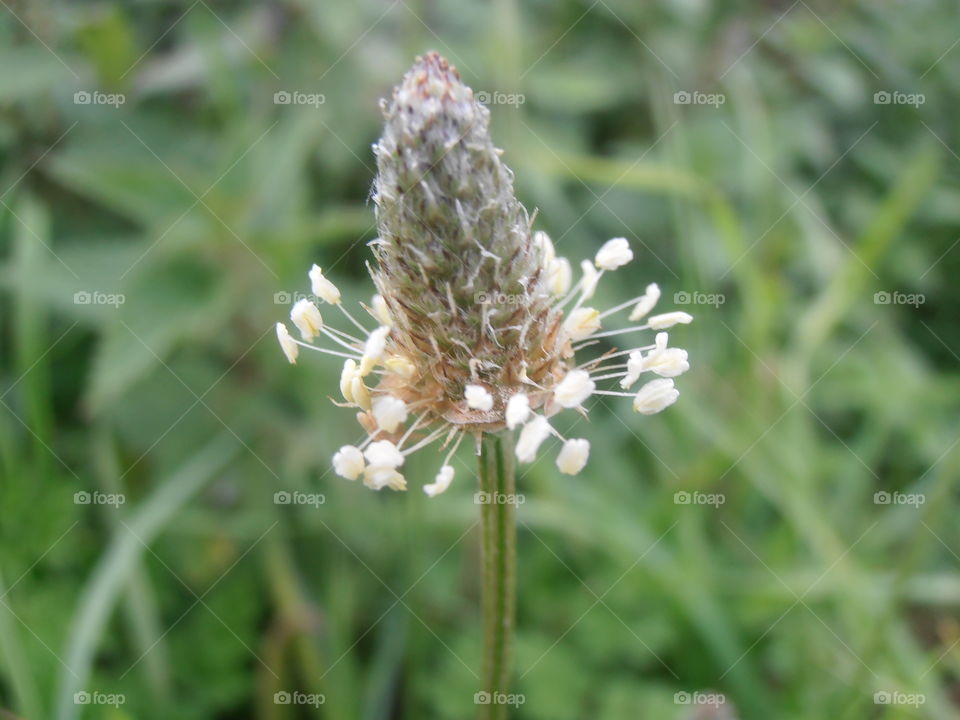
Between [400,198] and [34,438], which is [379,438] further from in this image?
[34,438]
